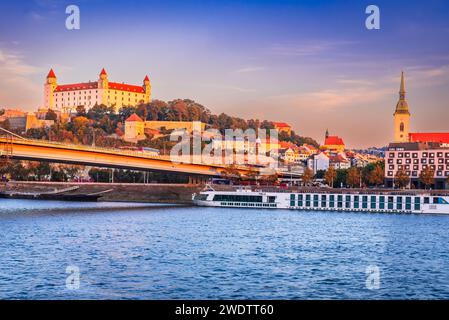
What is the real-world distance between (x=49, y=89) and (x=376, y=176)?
103 meters

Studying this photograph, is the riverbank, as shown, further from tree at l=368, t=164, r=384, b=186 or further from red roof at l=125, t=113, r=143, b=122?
red roof at l=125, t=113, r=143, b=122

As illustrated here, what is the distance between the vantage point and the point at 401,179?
279 ft

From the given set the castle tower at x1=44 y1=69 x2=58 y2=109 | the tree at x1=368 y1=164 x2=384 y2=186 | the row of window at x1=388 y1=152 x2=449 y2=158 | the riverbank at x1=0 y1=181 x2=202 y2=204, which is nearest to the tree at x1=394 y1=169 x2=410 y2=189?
the tree at x1=368 y1=164 x2=384 y2=186

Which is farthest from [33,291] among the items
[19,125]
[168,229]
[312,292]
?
[19,125]

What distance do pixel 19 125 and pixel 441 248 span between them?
4787 inches

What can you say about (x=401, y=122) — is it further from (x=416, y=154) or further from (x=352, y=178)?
(x=352, y=178)

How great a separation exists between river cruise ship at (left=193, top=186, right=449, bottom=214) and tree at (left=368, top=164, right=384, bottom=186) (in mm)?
22436

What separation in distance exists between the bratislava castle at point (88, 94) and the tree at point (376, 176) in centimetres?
8379

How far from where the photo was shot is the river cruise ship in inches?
2443

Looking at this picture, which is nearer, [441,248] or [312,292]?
[312,292]

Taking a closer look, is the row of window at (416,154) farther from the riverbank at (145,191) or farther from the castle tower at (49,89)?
the castle tower at (49,89)

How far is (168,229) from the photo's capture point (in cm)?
4312

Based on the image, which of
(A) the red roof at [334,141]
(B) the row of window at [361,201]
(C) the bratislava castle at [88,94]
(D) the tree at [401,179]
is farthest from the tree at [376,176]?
(C) the bratislava castle at [88,94]

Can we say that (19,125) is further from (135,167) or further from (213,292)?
(213,292)
